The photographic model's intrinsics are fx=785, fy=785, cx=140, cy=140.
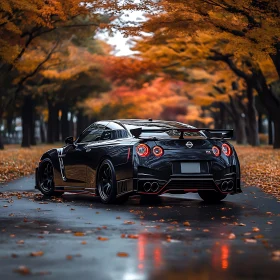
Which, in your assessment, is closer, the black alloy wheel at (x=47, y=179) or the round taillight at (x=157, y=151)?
the round taillight at (x=157, y=151)

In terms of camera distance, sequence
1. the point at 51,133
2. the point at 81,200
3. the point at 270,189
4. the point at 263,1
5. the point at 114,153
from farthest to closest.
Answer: the point at 51,133 < the point at 263,1 < the point at 270,189 < the point at 81,200 < the point at 114,153

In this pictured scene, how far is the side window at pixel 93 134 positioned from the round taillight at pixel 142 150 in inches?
59.6

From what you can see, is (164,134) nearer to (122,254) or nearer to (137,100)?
(122,254)

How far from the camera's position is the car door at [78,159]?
43.5 ft

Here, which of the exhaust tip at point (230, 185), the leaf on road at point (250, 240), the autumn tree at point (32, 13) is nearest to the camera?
the leaf on road at point (250, 240)

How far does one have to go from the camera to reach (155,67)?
43094mm

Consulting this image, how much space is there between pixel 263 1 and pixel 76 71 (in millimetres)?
34042

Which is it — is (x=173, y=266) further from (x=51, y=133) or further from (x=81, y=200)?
(x=51, y=133)

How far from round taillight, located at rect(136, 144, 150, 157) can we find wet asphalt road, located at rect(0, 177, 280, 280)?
80cm

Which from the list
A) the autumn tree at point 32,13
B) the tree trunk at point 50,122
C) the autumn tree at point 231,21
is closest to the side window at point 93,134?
the autumn tree at point 231,21

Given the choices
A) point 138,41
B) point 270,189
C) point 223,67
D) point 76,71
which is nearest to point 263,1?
point 270,189

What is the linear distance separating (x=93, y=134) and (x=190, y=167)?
2.31 meters

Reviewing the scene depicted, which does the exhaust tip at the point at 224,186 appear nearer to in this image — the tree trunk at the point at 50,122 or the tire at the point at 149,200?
the tire at the point at 149,200

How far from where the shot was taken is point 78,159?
1344 cm
